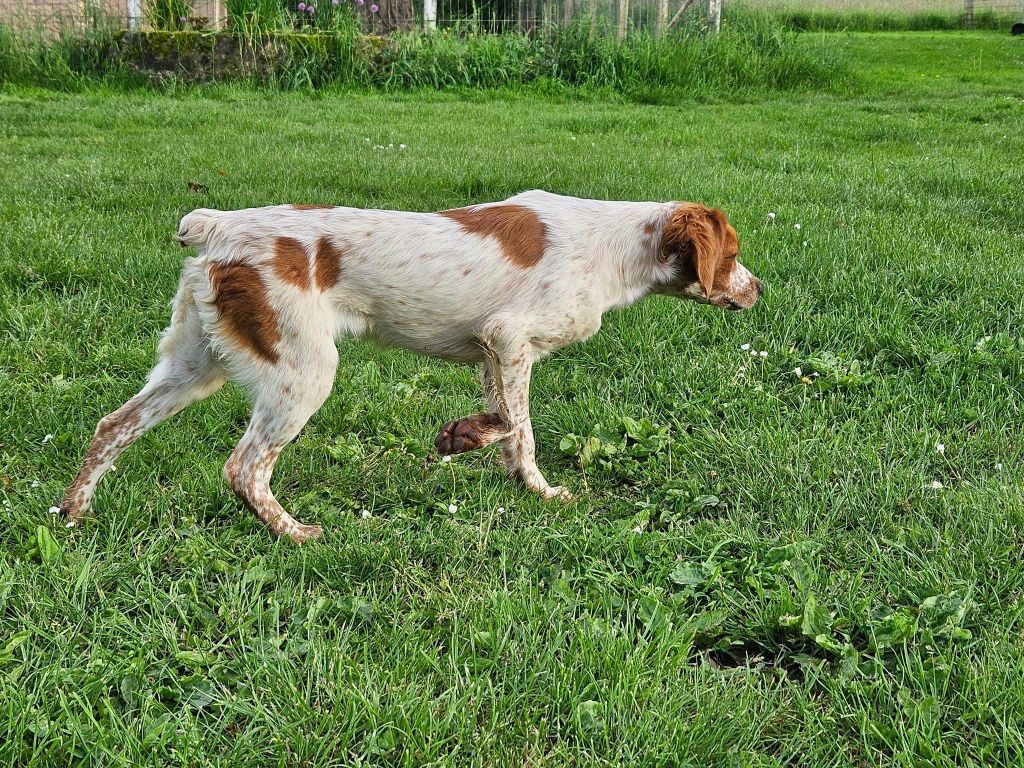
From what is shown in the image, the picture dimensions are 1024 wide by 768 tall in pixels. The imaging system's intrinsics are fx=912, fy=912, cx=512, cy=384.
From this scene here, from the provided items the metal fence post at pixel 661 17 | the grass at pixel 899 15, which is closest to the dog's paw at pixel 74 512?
the metal fence post at pixel 661 17

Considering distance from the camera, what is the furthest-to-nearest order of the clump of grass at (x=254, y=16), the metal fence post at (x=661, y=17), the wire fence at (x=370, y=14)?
the metal fence post at (x=661, y=17) < the wire fence at (x=370, y=14) < the clump of grass at (x=254, y=16)

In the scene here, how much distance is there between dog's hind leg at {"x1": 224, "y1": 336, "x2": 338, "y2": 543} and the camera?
9.21 feet

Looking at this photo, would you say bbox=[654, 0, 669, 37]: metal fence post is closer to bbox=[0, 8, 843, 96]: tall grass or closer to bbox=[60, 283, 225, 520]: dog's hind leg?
bbox=[0, 8, 843, 96]: tall grass

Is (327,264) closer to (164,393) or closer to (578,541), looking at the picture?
(164,393)

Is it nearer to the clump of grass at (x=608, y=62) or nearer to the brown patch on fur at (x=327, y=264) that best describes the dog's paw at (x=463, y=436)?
the brown patch on fur at (x=327, y=264)

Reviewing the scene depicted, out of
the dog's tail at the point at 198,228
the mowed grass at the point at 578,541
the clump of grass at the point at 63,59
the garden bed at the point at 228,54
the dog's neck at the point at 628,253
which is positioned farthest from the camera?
the garden bed at the point at 228,54

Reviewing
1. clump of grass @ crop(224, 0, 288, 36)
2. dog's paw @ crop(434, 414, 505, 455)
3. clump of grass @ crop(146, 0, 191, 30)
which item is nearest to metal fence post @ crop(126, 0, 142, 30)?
clump of grass @ crop(146, 0, 191, 30)

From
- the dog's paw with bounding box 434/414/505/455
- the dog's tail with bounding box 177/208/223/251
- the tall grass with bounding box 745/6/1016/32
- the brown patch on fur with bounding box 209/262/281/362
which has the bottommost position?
the dog's paw with bounding box 434/414/505/455

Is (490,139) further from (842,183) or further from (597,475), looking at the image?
(597,475)

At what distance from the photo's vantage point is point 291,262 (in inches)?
110

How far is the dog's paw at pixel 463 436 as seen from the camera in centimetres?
298

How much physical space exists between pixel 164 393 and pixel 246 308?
53 cm

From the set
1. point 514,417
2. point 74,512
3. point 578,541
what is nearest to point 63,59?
point 74,512

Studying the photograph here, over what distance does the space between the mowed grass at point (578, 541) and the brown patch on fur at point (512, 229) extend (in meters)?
0.76
